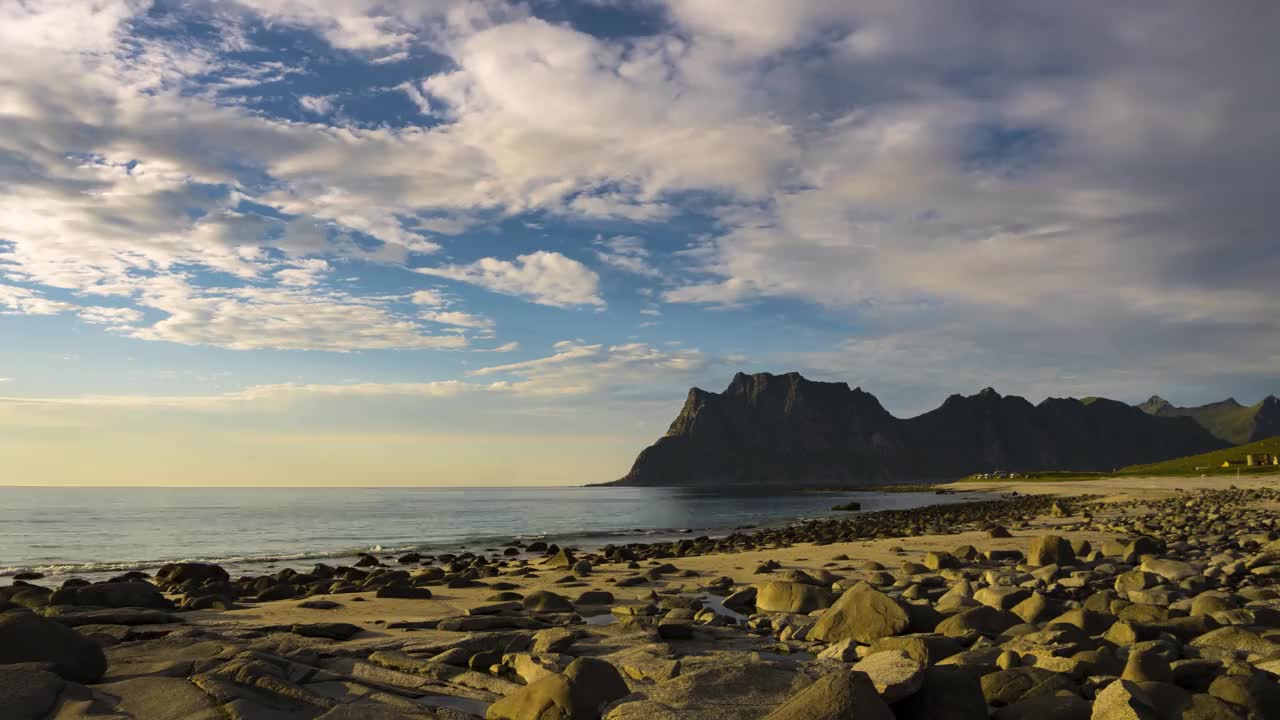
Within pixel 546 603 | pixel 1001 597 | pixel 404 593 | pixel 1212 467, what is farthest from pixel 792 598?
pixel 1212 467

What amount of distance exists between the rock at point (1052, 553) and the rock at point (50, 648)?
18560 mm

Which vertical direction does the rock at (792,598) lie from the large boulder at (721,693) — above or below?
below

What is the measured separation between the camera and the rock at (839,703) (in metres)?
5.10

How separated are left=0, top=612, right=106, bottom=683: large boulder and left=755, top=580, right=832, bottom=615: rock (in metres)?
9.17

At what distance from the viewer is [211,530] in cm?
4784

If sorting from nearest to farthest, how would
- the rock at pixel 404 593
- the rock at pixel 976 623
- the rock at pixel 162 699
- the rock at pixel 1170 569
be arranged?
the rock at pixel 162 699 < the rock at pixel 976 623 < the rock at pixel 1170 569 < the rock at pixel 404 593

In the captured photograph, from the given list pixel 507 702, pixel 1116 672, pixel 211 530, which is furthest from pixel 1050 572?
pixel 211 530

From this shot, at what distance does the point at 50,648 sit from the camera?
7.18m

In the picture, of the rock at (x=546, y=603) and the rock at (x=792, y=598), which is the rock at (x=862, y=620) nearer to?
the rock at (x=792, y=598)

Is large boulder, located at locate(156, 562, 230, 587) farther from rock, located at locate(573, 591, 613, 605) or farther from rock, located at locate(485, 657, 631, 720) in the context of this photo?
rock, located at locate(485, 657, 631, 720)

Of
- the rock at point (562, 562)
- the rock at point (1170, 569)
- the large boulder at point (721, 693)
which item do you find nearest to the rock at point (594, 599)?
the large boulder at point (721, 693)

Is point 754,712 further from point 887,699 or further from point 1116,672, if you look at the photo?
point 1116,672

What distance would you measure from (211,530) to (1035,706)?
5300 cm

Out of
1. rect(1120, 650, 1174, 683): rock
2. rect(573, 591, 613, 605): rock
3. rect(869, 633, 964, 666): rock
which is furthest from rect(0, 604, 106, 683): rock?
rect(1120, 650, 1174, 683): rock
